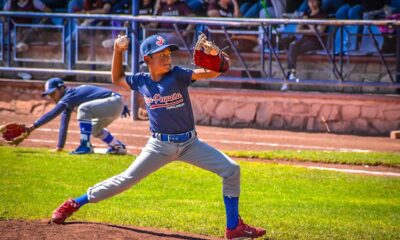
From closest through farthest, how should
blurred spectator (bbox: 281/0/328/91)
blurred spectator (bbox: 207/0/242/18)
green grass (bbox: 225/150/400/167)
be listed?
green grass (bbox: 225/150/400/167) → blurred spectator (bbox: 281/0/328/91) → blurred spectator (bbox: 207/0/242/18)

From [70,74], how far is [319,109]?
5.05 m

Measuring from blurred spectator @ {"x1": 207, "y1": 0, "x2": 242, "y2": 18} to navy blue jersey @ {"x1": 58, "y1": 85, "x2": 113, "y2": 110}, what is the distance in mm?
4720

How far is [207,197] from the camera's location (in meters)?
10.0

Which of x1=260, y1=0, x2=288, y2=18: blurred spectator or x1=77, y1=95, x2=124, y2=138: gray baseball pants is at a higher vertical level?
x1=260, y1=0, x2=288, y2=18: blurred spectator

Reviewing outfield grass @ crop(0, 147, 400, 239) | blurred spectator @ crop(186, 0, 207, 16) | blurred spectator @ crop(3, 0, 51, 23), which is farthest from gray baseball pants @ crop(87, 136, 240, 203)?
blurred spectator @ crop(3, 0, 51, 23)

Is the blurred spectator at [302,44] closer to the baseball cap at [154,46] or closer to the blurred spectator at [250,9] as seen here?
the blurred spectator at [250,9]

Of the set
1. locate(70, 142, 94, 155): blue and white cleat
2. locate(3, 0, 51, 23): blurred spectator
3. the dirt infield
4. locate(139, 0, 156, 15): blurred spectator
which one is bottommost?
locate(70, 142, 94, 155): blue and white cleat

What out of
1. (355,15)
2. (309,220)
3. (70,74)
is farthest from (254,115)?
(309,220)

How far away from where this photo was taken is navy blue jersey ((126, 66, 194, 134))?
763 cm

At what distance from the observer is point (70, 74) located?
1753 cm

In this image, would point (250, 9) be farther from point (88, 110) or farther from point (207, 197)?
point (207, 197)

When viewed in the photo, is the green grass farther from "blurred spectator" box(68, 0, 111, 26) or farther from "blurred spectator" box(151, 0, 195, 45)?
"blurred spectator" box(68, 0, 111, 26)

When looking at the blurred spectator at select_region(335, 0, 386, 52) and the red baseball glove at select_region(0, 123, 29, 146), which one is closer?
the red baseball glove at select_region(0, 123, 29, 146)

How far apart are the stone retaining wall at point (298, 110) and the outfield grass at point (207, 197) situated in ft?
13.6
